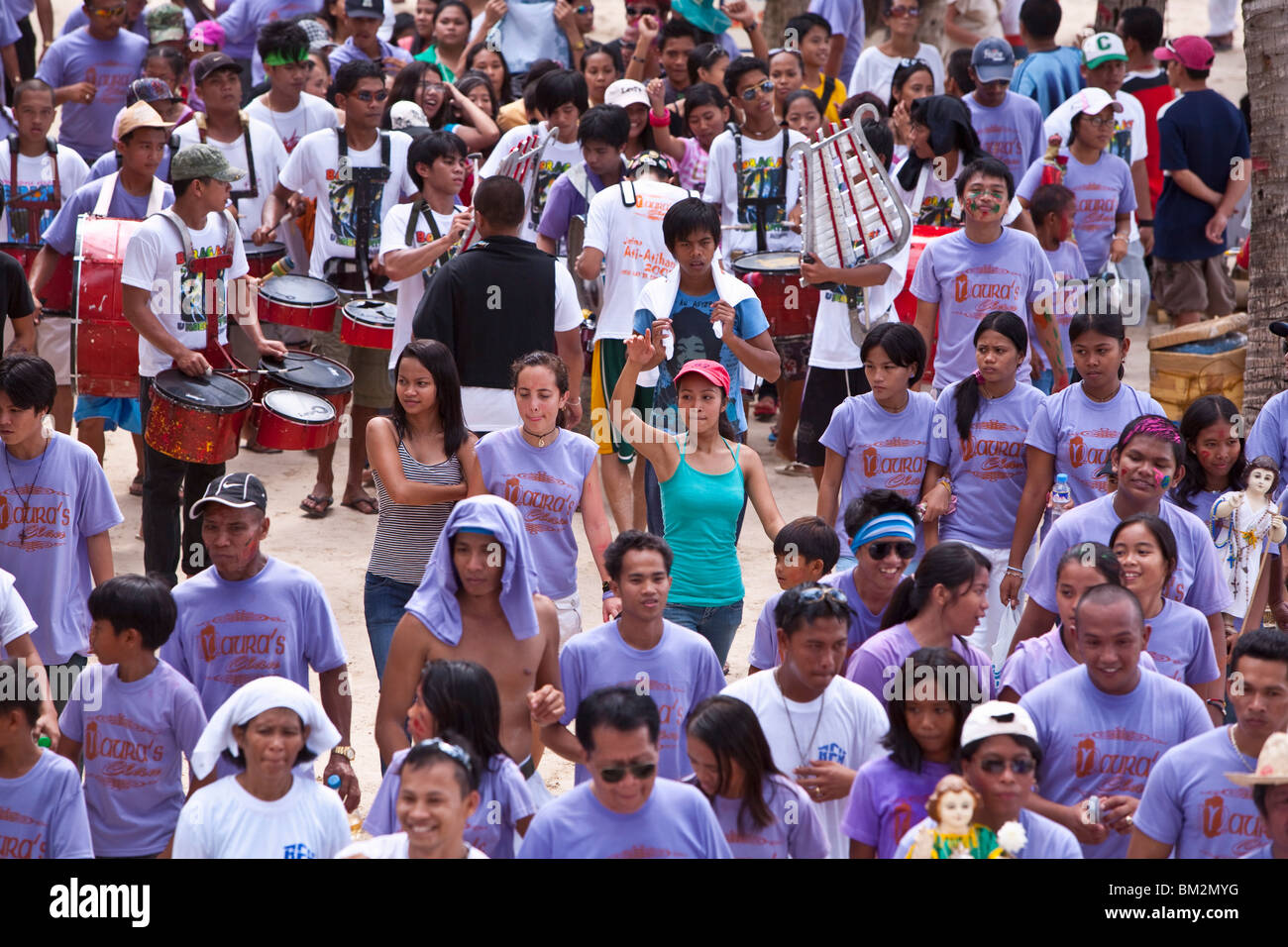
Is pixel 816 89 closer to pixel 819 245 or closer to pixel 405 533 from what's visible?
pixel 819 245

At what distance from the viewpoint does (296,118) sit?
417 inches

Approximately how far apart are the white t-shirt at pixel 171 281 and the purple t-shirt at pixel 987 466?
348 cm

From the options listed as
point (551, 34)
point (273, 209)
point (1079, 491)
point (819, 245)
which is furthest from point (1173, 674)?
point (551, 34)

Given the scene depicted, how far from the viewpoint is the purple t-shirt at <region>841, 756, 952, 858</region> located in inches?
183

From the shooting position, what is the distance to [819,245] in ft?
27.7

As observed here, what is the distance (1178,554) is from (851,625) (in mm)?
1192

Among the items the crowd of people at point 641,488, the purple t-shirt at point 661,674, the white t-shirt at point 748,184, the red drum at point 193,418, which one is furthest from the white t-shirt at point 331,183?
the purple t-shirt at point 661,674

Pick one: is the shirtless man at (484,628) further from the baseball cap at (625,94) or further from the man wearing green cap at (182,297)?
the baseball cap at (625,94)

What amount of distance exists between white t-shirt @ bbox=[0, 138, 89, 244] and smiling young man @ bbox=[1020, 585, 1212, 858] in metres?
7.08

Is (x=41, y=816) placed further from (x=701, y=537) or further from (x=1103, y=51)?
(x=1103, y=51)

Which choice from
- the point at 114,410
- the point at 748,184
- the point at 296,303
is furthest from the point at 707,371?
the point at 748,184

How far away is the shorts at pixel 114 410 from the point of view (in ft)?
27.8

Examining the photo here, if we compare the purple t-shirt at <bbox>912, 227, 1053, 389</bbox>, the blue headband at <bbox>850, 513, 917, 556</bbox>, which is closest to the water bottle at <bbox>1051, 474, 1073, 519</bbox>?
the purple t-shirt at <bbox>912, 227, 1053, 389</bbox>

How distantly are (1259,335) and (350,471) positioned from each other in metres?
5.10
